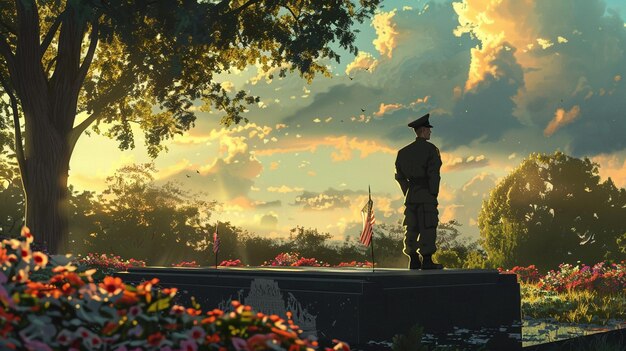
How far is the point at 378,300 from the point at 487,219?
3893 cm

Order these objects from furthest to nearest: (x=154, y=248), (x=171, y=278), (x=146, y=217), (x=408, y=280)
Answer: (x=146, y=217) < (x=154, y=248) < (x=171, y=278) < (x=408, y=280)

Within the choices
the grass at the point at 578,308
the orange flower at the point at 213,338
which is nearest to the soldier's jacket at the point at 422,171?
the grass at the point at 578,308

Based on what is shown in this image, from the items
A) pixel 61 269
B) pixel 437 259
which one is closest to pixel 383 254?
pixel 437 259

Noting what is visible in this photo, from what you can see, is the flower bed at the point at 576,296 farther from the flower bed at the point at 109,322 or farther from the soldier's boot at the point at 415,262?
the flower bed at the point at 109,322

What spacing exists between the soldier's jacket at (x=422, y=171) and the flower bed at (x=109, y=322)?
1054 centimetres

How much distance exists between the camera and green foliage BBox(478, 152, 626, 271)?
46906mm

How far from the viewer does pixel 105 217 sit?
51219mm

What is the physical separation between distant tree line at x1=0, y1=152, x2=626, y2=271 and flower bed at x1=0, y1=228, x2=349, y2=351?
37.3 metres

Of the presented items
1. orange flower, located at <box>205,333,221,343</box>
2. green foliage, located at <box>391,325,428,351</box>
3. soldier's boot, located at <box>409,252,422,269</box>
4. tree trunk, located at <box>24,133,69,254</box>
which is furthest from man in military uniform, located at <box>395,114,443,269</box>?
orange flower, located at <box>205,333,221,343</box>

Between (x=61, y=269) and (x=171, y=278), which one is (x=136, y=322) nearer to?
(x=61, y=269)

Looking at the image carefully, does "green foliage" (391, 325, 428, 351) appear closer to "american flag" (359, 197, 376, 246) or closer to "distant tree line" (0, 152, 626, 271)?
"american flag" (359, 197, 376, 246)

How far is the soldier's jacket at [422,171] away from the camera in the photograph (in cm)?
1561

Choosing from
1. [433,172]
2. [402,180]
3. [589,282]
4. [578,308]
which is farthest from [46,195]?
[589,282]

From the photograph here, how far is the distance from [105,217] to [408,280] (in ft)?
132
